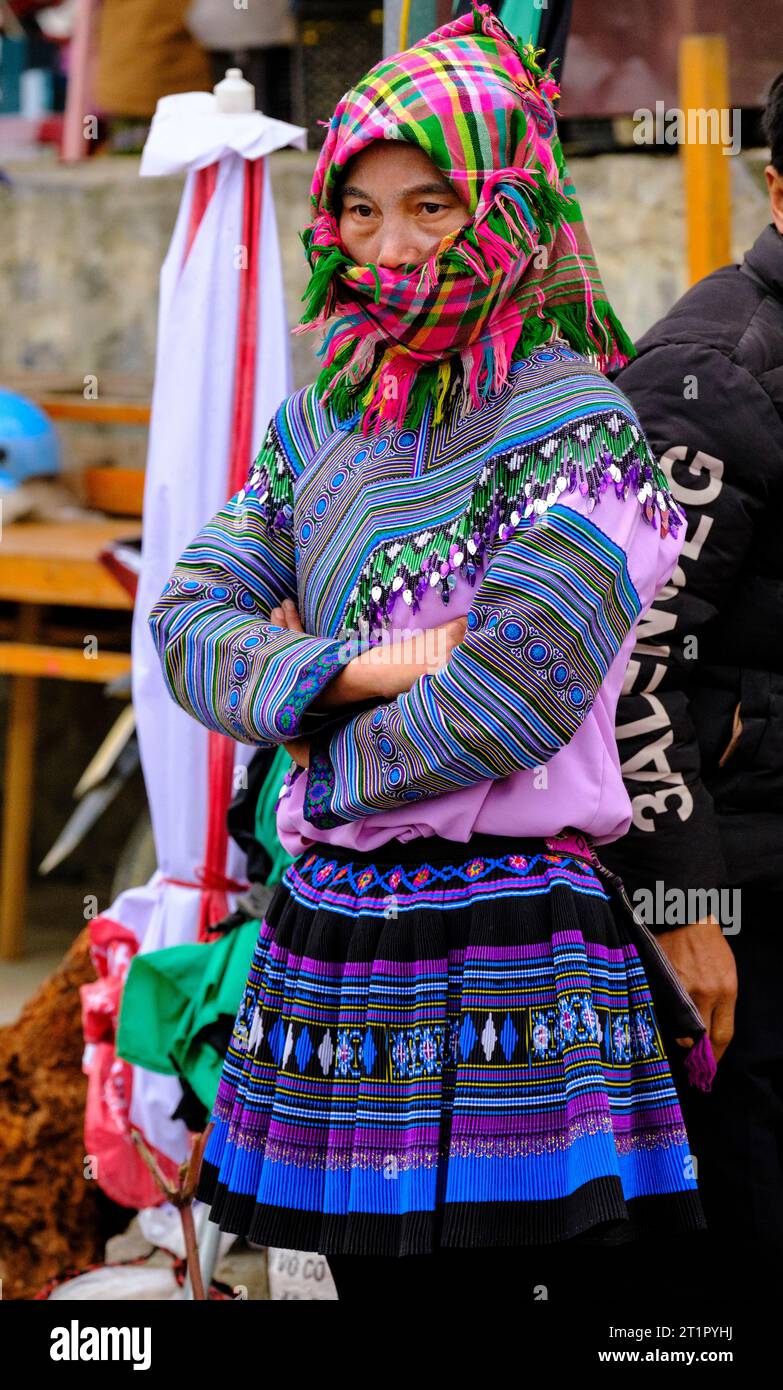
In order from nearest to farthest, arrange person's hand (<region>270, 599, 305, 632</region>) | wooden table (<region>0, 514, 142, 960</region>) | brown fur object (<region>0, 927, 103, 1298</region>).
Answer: person's hand (<region>270, 599, 305, 632</region>), brown fur object (<region>0, 927, 103, 1298</region>), wooden table (<region>0, 514, 142, 960</region>)

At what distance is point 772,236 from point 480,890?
98 centimetres

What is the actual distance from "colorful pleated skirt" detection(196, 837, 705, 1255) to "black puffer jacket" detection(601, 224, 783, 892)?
0.26 m

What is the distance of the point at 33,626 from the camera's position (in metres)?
4.78

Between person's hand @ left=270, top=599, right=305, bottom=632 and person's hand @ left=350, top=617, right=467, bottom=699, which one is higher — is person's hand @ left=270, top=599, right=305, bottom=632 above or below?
above

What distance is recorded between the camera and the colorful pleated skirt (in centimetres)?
159

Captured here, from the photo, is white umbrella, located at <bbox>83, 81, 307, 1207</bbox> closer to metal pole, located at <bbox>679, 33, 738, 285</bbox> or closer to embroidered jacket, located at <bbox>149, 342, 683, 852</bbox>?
metal pole, located at <bbox>679, 33, 738, 285</bbox>

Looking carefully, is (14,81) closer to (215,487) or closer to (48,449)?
(48,449)

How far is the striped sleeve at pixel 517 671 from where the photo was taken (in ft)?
5.13

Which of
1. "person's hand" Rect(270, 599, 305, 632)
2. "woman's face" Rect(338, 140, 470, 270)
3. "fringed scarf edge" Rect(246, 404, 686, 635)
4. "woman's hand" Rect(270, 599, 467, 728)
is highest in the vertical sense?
"woman's face" Rect(338, 140, 470, 270)

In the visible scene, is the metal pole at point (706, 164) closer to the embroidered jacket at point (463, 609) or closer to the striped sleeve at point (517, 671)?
the embroidered jacket at point (463, 609)

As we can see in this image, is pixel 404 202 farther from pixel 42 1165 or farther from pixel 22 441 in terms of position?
pixel 22 441

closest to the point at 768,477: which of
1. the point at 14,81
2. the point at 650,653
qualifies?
the point at 650,653

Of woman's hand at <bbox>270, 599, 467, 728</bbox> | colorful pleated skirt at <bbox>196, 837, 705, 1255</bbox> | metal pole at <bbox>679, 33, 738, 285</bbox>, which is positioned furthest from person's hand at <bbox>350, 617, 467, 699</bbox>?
metal pole at <bbox>679, 33, 738, 285</bbox>
